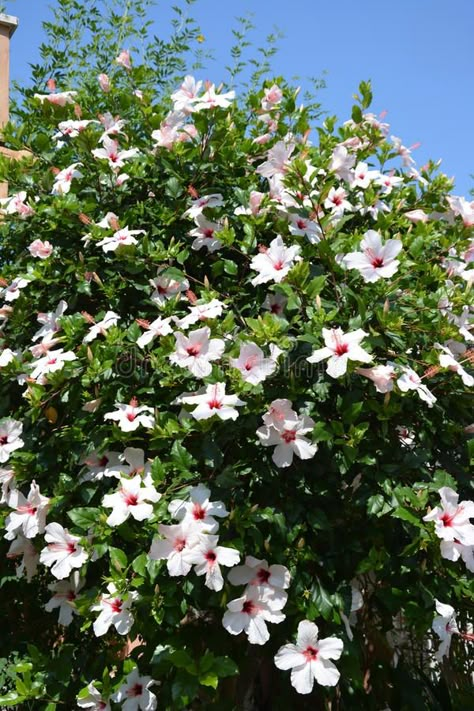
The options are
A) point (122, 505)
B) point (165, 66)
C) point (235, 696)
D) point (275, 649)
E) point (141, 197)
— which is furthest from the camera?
point (165, 66)

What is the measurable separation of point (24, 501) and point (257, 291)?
34.1 inches

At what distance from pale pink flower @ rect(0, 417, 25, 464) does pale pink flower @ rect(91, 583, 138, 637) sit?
1.68 ft

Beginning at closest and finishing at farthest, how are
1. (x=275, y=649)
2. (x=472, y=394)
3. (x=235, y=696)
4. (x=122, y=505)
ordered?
(x=122, y=505) < (x=275, y=649) < (x=472, y=394) < (x=235, y=696)

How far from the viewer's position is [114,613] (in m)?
1.88

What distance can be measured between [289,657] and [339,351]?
72 cm

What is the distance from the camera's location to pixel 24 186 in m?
2.64

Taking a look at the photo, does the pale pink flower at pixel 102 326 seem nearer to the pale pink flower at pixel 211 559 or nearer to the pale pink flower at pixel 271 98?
the pale pink flower at pixel 211 559

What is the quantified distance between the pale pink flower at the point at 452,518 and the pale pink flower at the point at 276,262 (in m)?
0.67

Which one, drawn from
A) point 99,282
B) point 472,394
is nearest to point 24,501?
point 99,282

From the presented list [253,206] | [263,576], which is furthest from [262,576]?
[253,206]

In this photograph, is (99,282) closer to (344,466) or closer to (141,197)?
(141,197)

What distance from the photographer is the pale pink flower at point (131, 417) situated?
1.91 meters

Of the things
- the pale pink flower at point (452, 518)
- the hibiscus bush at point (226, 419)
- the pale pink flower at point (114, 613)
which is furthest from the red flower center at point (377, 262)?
the pale pink flower at point (114, 613)

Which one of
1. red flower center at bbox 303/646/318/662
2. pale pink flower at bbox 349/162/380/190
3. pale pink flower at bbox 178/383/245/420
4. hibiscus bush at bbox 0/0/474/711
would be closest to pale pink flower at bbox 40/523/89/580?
hibiscus bush at bbox 0/0/474/711
